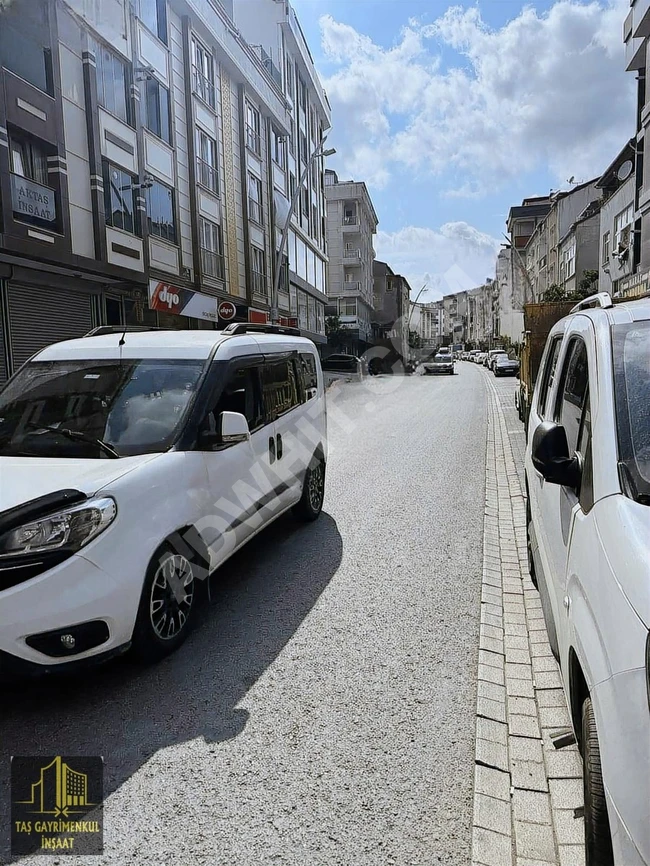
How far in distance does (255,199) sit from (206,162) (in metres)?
6.15

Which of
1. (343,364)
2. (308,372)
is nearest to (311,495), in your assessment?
(308,372)

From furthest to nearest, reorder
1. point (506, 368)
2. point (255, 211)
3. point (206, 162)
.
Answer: point (506, 368), point (255, 211), point (206, 162)

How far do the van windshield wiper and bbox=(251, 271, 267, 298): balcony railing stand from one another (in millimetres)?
25974

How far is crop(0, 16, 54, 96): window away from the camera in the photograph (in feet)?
45.7

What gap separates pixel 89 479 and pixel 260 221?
96.5 feet

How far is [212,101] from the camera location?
81.8 ft

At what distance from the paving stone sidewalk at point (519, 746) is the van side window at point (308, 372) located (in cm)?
275

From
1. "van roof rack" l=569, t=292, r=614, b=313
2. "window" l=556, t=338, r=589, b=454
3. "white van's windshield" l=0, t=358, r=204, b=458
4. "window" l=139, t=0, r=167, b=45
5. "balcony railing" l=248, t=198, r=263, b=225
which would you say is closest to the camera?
"window" l=556, t=338, r=589, b=454

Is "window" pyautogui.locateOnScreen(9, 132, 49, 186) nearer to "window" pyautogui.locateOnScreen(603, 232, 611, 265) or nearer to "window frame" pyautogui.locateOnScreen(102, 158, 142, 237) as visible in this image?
"window frame" pyautogui.locateOnScreen(102, 158, 142, 237)

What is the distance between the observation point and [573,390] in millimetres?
3316

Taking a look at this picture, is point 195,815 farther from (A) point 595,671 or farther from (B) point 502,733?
(A) point 595,671

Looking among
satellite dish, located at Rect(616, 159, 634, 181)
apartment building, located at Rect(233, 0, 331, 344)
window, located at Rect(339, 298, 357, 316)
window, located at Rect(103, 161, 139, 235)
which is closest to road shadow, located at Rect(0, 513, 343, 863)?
window, located at Rect(103, 161, 139, 235)

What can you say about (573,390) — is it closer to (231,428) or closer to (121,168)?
(231,428)

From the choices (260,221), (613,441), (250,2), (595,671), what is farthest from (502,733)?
(250,2)
